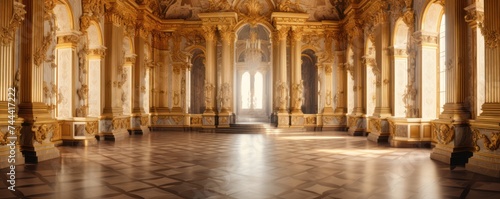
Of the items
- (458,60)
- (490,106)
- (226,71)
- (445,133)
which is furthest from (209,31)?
(490,106)

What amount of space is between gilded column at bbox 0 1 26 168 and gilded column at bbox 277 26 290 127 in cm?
1326

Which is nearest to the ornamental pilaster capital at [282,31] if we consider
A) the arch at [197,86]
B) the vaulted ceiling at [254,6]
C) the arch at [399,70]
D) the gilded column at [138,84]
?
the vaulted ceiling at [254,6]

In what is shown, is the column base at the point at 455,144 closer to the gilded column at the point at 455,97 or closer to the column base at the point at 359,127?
the gilded column at the point at 455,97

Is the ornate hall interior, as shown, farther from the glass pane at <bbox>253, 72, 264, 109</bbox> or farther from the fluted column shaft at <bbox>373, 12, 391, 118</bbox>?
the glass pane at <bbox>253, 72, 264, 109</bbox>

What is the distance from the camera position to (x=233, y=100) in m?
20.1

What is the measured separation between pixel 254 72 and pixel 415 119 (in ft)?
53.4

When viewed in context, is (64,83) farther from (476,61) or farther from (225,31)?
(476,61)

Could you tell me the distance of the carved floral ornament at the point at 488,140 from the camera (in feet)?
A: 23.4

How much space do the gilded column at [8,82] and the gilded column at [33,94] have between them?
1.12ft

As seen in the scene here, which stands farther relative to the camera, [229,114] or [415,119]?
[229,114]

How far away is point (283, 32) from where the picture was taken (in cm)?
1956

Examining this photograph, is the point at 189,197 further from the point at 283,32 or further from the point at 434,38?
the point at 283,32

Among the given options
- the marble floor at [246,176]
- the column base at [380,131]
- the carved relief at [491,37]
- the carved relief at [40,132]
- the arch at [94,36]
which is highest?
the arch at [94,36]

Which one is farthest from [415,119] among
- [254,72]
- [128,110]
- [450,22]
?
[254,72]
